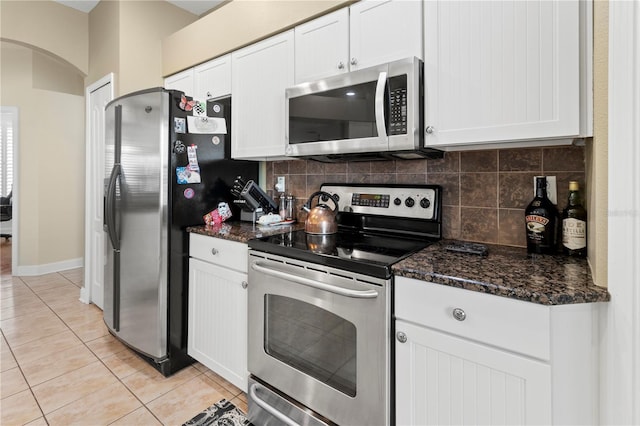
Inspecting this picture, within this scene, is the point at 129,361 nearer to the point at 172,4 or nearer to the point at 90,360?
the point at 90,360

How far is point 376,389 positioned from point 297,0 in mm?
1982

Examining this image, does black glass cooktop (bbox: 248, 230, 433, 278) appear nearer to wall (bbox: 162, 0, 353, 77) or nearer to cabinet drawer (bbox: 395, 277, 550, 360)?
cabinet drawer (bbox: 395, 277, 550, 360)

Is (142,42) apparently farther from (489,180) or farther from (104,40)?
(489,180)

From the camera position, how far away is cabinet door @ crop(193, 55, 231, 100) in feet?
7.49

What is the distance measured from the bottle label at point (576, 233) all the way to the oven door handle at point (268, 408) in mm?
1373

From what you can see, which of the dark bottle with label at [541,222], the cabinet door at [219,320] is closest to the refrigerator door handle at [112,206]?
the cabinet door at [219,320]

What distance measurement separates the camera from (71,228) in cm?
443

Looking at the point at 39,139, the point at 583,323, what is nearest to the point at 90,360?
the point at 583,323

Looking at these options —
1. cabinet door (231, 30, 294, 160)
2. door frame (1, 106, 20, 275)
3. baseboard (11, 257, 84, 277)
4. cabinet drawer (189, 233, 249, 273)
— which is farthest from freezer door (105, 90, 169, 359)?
door frame (1, 106, 20, 275)

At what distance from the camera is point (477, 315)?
39.4 inches

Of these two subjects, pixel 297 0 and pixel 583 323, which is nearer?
pixel 583 323

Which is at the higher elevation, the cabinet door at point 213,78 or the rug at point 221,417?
the cabinet door at point 213,78

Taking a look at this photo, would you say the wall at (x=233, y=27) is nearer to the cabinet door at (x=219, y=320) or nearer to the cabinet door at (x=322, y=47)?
the cabinet door at (x=322, y=47)

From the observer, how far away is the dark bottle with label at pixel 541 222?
4.38 ft
